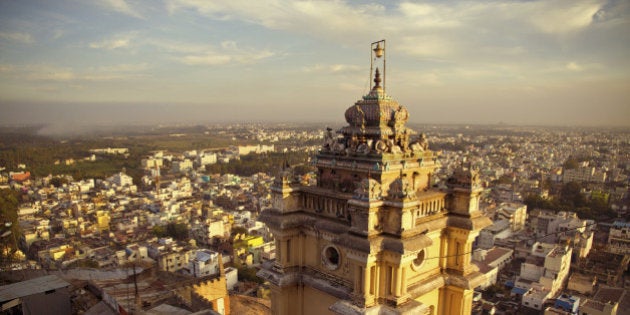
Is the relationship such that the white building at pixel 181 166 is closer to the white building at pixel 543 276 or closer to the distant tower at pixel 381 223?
the white building at pixel 543 276

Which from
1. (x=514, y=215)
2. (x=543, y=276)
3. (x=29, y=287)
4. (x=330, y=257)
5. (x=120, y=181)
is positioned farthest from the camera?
(x=120, y=181)

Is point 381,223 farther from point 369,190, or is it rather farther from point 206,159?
point 206,159

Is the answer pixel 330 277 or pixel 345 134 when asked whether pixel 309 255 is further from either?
pixel 345 134

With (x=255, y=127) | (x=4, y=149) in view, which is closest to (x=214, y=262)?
(x=4, y=149)

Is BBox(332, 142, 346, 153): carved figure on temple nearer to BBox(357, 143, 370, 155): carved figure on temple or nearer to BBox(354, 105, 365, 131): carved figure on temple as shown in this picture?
BBox(357, 143, 370, 155): carved figure on temple

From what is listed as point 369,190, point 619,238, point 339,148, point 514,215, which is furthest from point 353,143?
point 514,215

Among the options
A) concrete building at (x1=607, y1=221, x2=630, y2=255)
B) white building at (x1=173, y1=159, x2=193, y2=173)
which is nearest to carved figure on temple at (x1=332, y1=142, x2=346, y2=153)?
concrete building at (x1=607, y1=221, x2=630, y2=255)
